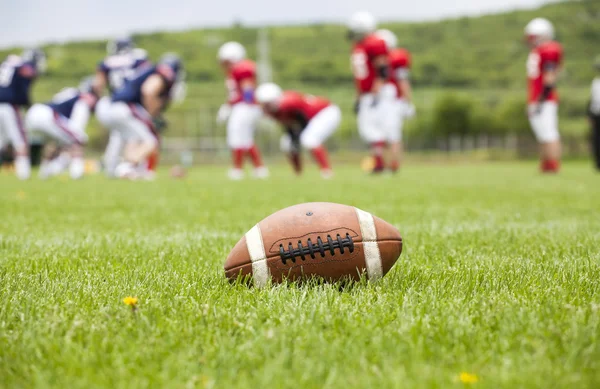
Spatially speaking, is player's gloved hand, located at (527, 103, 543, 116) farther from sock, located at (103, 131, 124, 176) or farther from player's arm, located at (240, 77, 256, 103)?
sock, located at (103, 131, 124, 176)

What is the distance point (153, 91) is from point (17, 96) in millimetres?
2539

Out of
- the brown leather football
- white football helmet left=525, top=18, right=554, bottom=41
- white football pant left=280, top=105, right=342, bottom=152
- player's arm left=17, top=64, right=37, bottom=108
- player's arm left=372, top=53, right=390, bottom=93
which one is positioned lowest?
the brown leather football

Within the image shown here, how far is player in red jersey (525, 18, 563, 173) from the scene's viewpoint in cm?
1055

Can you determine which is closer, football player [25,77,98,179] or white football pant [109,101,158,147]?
white football pant [109,101,158,147]

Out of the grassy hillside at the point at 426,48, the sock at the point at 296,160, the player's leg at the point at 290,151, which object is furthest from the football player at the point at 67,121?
the grassy hillside at the point at 426,48

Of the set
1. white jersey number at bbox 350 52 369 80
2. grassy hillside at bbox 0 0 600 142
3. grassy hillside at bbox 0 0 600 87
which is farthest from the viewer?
grassy hillside at bbox 0 0 600 87

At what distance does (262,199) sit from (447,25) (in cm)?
10508

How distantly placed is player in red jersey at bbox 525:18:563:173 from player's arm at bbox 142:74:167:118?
233 inches

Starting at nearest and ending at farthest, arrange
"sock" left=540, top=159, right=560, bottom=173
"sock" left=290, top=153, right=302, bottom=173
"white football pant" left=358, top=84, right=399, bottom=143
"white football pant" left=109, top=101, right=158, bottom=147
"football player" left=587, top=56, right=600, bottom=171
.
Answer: "white football pant" left=109, top=101, right=158, bottom=147 < "white football pant" left=358, top=84, right=399, bottom=143 < "sock" left=540, top=159, right=560, bottom=173 < "sock" left=290, top=153, right=302, bottom=173 < "football player" left=587, top=56, right=600, bottom=171

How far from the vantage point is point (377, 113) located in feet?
35.3

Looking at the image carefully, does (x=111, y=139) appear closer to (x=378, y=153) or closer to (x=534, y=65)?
(x=378, y=153)

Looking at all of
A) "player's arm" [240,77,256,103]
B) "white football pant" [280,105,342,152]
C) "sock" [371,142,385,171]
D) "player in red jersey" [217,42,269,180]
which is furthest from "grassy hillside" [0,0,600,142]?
"sock" [371,142,385,171]

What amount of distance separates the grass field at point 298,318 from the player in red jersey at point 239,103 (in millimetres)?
7743

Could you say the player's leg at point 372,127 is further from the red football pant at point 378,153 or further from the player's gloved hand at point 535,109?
the player's gloved hand at point 535,109
